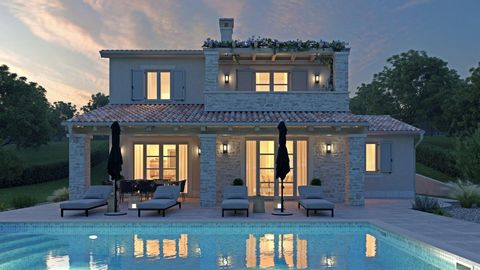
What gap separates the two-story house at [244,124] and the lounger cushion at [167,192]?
4.62 ft

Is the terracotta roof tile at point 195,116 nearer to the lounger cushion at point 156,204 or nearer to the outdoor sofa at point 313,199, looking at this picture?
the outdoor sofa at point 313,199

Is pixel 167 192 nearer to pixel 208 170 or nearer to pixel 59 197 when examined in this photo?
pixel 208 170

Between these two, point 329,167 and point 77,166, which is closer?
point 77,166

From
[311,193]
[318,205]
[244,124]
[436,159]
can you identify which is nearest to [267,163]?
[244,124]

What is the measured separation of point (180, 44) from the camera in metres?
28.6

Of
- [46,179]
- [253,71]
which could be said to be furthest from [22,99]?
[253,71]

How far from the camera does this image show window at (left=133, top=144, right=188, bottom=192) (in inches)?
799

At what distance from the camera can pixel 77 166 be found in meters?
17.4

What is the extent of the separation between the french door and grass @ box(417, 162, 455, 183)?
16.2m

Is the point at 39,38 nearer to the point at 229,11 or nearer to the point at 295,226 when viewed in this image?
the point at 229,11

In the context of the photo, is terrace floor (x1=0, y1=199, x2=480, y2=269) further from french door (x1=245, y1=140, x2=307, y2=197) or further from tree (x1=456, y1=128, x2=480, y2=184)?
tree (x1=456, y1=128, x2=480, y2=184)

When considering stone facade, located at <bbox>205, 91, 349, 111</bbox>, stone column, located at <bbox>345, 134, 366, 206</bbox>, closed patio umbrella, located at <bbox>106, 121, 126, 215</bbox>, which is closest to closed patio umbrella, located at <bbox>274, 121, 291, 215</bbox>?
stone column, located at <bbox>345, 134, 366, 206</bbox>

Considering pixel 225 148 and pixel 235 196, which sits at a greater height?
pixel 225 148

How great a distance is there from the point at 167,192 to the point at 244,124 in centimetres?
405
